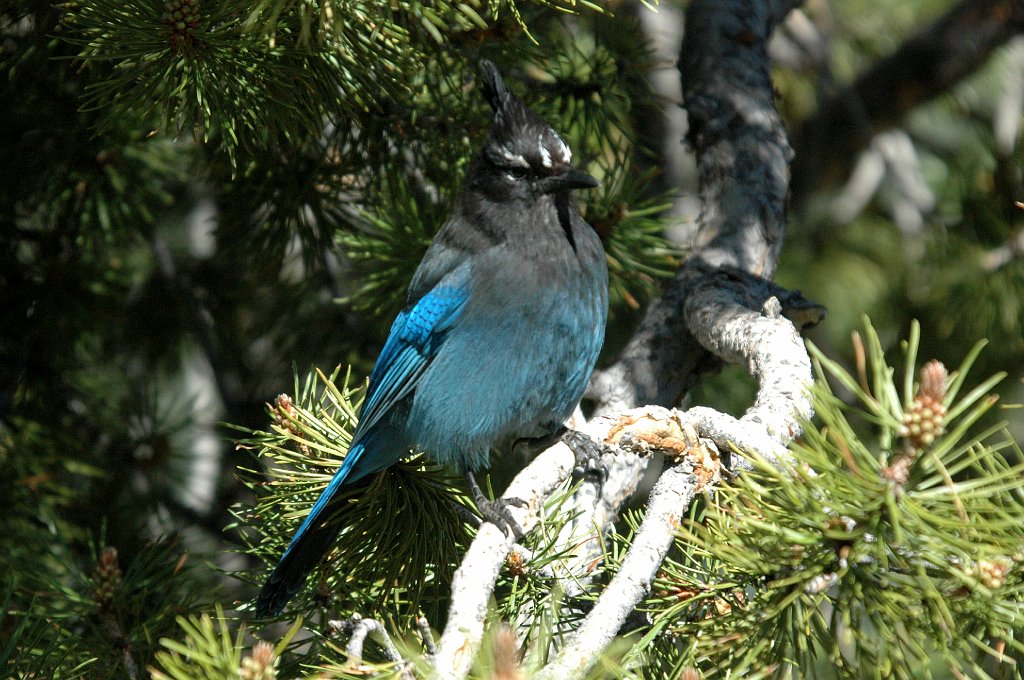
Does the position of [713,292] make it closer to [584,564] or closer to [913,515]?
[584,564]

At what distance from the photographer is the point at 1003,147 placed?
3.98 metres

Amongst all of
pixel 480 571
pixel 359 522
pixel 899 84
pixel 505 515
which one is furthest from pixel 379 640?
pixel 899 84

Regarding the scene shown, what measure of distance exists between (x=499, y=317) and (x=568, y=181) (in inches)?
16.3

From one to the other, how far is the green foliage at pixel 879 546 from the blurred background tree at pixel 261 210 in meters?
1.03

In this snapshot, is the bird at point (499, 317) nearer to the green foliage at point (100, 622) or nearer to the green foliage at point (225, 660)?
the green foliage at point (100, 622)

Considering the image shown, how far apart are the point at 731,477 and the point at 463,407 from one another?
82 cm

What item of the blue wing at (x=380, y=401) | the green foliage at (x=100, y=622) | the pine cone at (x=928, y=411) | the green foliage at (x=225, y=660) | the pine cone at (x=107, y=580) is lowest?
the green foliage at (x=100, y=622)

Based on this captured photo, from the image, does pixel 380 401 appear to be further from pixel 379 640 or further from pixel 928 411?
pixel 928 411

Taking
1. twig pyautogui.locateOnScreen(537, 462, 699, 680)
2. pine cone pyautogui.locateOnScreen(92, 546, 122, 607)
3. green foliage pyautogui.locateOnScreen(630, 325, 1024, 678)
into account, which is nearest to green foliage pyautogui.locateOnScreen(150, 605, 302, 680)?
twig pyautogui.locateOnScreen(537, 462, 699, 680)

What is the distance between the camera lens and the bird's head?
2.65m

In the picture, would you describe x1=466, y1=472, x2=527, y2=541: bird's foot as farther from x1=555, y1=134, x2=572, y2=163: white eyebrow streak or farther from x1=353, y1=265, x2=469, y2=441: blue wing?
x1=555, y1=134, x2=572, y2=163: white eyebrow streak

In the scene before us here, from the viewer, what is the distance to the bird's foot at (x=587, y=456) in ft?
7.31

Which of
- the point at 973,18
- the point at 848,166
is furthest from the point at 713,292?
the point at 848,166

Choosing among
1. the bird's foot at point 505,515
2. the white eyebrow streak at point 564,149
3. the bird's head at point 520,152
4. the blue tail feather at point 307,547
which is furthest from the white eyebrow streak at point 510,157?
the bird's foot at point 505,515
